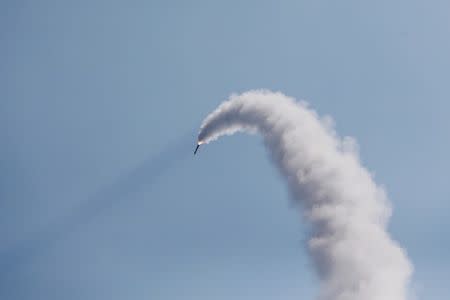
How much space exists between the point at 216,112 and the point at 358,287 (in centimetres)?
3581

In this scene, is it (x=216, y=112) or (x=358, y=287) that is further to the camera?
(x=216, y=112)

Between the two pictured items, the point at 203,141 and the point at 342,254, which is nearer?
the point at 342,254

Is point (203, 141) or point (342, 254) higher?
point (203, 141)

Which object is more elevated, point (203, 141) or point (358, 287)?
point (203, 141)

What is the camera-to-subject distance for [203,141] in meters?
89.1

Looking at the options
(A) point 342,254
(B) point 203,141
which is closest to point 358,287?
(A) point 342,254

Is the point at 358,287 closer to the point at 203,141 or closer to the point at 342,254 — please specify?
the point at 342,254

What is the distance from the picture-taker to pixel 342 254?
2817 inches

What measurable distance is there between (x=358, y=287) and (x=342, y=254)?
15.4 feet

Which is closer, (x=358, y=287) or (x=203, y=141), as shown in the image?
(x=358, y=287)

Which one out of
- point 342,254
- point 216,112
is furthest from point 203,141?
point 342,254

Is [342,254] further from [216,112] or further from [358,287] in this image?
[216,112]

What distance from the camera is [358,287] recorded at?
230ft

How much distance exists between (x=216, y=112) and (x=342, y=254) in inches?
1236
